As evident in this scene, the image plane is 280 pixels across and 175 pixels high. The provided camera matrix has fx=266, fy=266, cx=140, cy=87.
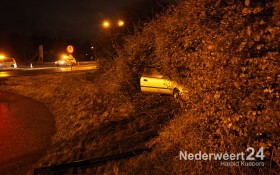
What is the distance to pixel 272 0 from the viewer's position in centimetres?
399

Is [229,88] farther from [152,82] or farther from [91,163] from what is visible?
[152,82]

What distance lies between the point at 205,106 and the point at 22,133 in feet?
28.7

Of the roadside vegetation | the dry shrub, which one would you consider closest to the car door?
the roadside vegetation

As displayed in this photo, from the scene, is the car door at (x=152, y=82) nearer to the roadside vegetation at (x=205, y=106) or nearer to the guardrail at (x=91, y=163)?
the roadside vegetation at (x=205, y=106)

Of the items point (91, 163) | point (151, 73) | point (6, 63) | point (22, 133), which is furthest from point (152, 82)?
point (6, 63)

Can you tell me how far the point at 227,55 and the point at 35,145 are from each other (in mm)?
8041

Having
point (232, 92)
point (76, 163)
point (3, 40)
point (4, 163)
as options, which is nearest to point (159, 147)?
point (76, 163)

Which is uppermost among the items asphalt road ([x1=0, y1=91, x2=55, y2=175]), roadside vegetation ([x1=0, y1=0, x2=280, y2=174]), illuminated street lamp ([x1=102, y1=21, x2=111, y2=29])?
illuminated street lamp ([x1=102, y1=21, x2=111, y2=29])

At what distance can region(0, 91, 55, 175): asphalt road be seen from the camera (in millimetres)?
8488

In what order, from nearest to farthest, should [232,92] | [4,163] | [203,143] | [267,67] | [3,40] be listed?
[267,67] → [232,92] → [203,143] → [4,163] → [3,40]

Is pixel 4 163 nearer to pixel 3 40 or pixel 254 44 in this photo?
pixel 254 44

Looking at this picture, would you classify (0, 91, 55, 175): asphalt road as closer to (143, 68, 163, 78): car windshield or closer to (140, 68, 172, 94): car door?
(140, 68, 172, 94): car door

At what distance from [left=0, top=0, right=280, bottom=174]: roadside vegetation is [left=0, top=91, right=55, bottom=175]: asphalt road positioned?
58 cm

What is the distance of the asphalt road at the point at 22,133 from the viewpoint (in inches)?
334
